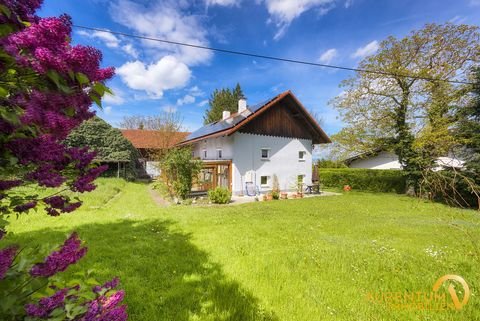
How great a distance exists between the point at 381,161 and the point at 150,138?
1198 inches

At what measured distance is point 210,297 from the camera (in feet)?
11.8

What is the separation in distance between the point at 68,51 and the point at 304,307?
3.95 metres

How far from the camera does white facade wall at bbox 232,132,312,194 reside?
1612 cm

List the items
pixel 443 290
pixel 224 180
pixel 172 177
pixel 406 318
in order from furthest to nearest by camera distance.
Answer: pixel 224 180 → pixel 172 177 → pixel 443 290 → pixel 406 318

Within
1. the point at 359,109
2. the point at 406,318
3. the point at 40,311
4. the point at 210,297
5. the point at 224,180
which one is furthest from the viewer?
the point at 359,109

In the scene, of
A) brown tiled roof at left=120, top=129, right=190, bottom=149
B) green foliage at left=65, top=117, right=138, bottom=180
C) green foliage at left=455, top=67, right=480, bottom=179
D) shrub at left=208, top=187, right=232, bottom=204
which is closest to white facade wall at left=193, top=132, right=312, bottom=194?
shrub at left=208, top=187, right=232, bottom=204

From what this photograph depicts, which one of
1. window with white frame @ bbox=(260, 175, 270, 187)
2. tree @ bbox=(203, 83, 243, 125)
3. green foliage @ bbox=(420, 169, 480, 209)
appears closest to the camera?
green foliage @ bbox=(420, 169, 480, 209)

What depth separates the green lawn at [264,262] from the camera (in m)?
3.38

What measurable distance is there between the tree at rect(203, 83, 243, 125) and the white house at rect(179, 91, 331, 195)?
2301 cm

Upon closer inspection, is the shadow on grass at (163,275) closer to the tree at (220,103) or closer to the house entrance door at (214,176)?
the house entrance door at (214,176)

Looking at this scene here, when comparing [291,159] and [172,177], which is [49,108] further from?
[291,159]

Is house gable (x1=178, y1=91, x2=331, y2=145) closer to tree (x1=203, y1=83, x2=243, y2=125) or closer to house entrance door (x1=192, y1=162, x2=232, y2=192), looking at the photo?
house entrance door (x1=192, y1=162, x2=232, y2=192)

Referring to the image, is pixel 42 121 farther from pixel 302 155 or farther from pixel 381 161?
pixel 381 161

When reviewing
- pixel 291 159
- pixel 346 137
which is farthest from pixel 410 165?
pixel 291 159
